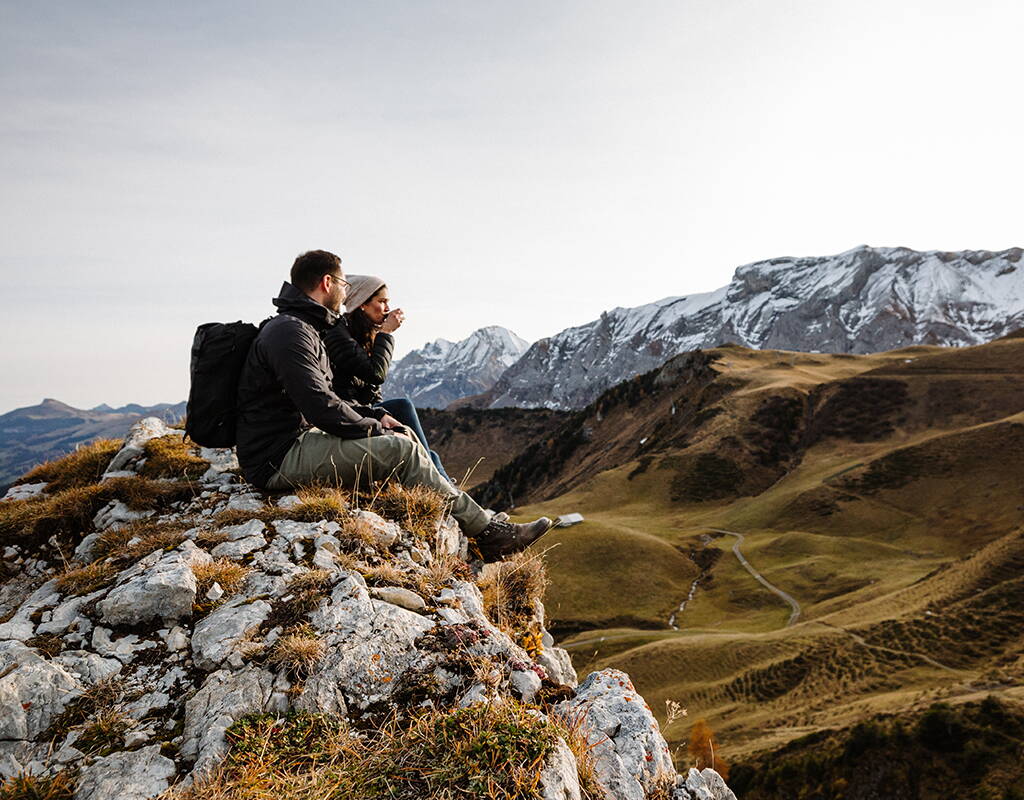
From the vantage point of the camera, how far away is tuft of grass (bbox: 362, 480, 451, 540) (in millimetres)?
6793

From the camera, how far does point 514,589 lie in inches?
287

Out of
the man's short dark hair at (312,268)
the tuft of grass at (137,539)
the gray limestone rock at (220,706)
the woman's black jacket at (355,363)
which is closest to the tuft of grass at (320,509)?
the tuft of grass at (137,539)

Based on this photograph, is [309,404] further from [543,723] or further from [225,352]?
[543,723]

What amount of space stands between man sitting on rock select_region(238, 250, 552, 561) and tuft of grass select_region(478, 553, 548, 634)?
0.39 metres

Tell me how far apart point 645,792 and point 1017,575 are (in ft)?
207

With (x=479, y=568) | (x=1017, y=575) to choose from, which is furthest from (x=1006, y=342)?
(x=479, y=568)

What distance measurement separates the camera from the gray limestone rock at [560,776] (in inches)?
134

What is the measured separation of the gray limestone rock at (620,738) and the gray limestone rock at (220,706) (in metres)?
2.45

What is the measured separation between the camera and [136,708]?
13.4 ft

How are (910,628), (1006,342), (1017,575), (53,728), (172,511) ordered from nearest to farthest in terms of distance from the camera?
1. (53,728)
2. (172,511)
3. (910,628)
4. (1017,575)
5. (1006,342)

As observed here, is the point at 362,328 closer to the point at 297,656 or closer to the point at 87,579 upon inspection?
the point at 87,579

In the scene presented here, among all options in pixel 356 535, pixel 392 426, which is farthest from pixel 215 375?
pixel 356 535

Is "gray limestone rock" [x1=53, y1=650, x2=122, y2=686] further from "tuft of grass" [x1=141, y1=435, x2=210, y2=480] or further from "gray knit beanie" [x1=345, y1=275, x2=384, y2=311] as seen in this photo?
"gray knit beanie" [x1=345, y1=275, x2=384, y2=311]

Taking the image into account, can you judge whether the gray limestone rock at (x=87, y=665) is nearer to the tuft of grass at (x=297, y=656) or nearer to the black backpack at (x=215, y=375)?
the tuft of grass at (x=297, y=656)
